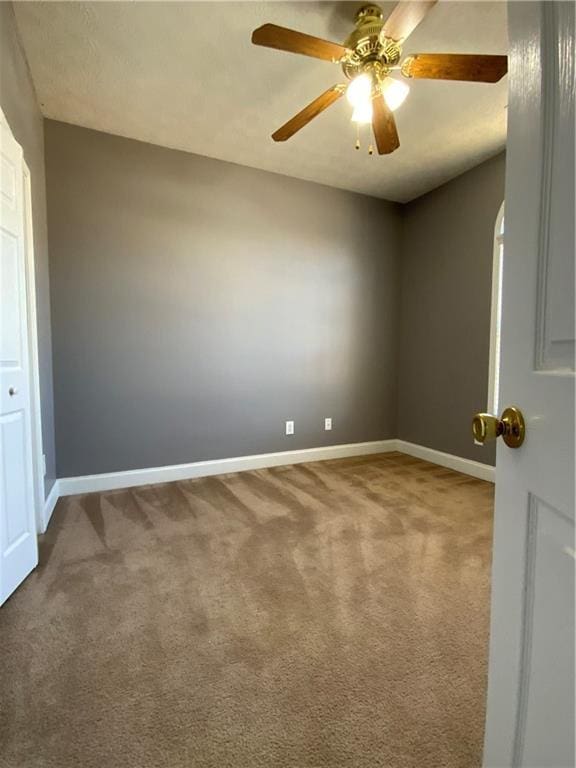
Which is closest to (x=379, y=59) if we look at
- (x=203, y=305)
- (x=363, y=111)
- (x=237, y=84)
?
(x=363, y=111)

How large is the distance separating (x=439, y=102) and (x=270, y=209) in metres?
1.59

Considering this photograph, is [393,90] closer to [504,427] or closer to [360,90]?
[360,90]

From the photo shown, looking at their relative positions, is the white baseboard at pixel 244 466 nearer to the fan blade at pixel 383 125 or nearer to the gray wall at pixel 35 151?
the gray wall at pixel 35 151

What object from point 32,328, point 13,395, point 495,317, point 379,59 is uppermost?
point 379,59

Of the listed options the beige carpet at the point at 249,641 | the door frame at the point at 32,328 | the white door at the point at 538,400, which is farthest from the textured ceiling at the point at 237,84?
the beige carpet at the point at 249,641

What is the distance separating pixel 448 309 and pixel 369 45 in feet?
8.01

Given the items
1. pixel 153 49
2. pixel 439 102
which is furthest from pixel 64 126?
pixel 439 102

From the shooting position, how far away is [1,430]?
1.67 meters

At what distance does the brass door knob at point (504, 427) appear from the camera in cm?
61

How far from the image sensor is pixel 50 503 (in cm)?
260

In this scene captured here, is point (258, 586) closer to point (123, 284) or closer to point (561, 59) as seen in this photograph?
point (561, 59)

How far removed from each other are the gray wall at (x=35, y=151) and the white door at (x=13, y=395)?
0.36 metres

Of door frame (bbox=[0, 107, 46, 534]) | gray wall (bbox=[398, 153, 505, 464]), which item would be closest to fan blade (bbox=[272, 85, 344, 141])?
door frame (bbox=[0, 107, 46, 534])

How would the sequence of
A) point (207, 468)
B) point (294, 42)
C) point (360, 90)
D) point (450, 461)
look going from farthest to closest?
point (450, 461)
point (207, 468)
point (360, 90)
point (294, 42)
